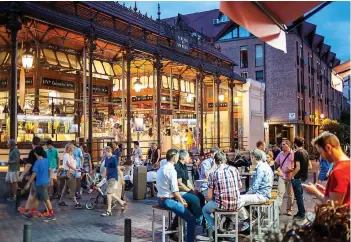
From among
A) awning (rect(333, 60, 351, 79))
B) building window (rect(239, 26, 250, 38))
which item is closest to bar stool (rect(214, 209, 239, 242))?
awning (rect(333, 60, 351, 79))

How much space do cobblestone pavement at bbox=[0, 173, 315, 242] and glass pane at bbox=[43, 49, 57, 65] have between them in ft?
25.9

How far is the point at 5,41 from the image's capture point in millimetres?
16844

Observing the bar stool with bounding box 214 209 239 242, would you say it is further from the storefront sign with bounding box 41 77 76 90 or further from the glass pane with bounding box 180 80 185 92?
the glass pane with bounding box 180 80 185 92

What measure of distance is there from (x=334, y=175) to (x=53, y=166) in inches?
404

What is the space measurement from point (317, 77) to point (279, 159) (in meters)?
48.1

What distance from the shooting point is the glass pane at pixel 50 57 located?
17.9 m

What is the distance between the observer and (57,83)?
1870cm

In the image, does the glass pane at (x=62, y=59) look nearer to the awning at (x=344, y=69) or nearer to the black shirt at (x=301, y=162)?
Answer: the black shirt at (x=301, y=162)

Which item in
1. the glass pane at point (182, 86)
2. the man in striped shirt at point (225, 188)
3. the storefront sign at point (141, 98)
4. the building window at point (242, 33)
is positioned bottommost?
the man in striped shirt at point (225, 188)

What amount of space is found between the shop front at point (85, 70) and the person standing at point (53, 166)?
4.74ft

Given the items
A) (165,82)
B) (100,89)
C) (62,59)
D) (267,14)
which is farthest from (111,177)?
(165,82)

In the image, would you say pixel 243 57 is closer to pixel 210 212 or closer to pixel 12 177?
pixel 12 177

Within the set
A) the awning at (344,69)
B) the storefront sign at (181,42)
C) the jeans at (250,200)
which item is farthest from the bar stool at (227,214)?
the storefront sign at (181,42)

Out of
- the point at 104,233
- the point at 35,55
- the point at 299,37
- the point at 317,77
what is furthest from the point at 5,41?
the point at 317,77
